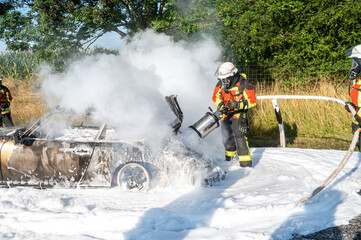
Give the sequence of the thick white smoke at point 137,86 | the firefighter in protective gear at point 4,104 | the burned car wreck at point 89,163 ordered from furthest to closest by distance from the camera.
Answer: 1. the firefighter in protective gear at point 4,104
2. the thick white smoke at point 137,86
3. the burned car wreck at point 89,163

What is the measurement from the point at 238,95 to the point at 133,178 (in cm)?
227

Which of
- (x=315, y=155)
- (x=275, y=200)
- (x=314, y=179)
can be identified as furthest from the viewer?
(x=315, y=155)

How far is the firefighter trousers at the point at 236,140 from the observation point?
→ 5621mm

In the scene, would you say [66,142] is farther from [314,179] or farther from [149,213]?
[314,179]

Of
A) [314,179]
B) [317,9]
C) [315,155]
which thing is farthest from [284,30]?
[314,179]

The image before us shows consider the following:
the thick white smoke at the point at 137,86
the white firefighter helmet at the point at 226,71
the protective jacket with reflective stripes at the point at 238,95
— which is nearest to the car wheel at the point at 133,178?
the thick white smoke at the point at 137,86

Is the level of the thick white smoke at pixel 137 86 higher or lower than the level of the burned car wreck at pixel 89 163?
higher

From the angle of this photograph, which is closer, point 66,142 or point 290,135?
point 66,142

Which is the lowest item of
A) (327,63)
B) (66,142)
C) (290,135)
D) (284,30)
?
(290,135)

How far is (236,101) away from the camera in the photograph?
555 centimetres

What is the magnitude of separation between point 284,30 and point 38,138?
9.75 meters

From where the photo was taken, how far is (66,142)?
4406 mm

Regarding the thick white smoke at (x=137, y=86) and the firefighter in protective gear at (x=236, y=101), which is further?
the firefighter in protective gear at (x=236, y=101)

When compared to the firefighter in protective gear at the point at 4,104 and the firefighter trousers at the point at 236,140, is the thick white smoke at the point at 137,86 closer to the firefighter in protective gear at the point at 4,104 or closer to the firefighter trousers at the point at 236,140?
the firefighter trousers at the point at 236,140
